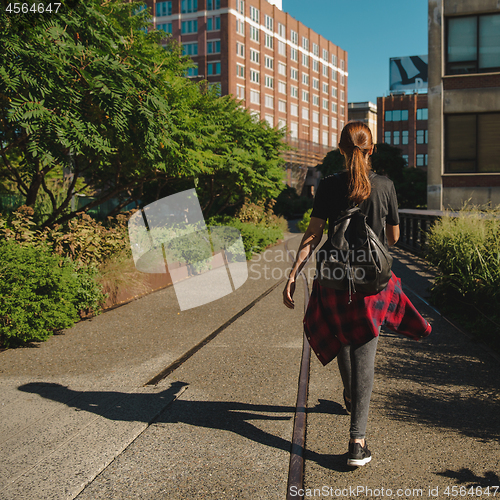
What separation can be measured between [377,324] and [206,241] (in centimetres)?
1071

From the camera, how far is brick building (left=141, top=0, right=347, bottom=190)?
62.7 metres

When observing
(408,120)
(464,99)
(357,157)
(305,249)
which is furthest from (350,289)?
(408,120)

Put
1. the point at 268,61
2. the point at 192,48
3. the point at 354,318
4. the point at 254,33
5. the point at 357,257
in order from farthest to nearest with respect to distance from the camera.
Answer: the point at 268,61, the point at 254,33, the point at 192,48, the point at 354,318, the point at 357,257

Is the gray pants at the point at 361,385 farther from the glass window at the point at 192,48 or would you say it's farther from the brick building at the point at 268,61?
the glass window at the point at 192,48

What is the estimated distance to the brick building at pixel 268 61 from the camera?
2467 inches

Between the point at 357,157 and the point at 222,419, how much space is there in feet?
7.09

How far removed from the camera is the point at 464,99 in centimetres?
1922

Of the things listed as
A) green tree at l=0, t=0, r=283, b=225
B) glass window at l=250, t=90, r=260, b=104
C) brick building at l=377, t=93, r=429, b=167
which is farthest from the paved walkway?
brick building at l=377, t=93, r=429, b=167

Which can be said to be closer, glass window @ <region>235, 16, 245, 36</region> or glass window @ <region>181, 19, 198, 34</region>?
glass window @ <region>235, 16, 245, 36</region>

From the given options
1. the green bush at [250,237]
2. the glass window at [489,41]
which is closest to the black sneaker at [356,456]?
the green bush at [250,237]

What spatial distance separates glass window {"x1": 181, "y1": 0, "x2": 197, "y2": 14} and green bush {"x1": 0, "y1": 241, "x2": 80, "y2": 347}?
65.2 meters

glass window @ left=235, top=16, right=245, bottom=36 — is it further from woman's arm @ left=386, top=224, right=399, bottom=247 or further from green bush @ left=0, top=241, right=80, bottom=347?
woman's arm @ left=386, top=224, right=399, bottom=247

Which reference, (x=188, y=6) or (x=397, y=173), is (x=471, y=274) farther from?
(x=188, y=6)

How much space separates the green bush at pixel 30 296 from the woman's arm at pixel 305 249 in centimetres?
367
